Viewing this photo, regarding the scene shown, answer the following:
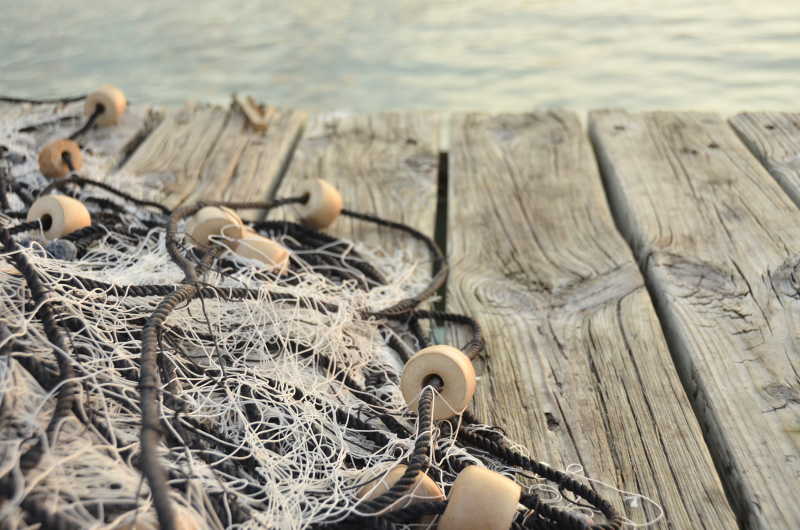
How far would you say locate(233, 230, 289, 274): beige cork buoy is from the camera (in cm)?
202

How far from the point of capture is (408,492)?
1.35m

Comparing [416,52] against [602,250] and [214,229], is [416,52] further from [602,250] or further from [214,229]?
[214,229]

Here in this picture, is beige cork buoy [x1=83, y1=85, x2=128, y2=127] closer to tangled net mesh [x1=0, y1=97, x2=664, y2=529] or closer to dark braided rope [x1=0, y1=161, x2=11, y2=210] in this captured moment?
dark braided rope [x1=0, y1=161, x2=11, y2=210]

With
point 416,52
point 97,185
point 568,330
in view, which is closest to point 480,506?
point 568,330

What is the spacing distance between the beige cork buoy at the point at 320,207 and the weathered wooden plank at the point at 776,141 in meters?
1.38

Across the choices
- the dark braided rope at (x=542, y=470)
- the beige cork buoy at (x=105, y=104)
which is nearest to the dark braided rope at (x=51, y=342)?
the dark braided rope at (x=542, y=470)

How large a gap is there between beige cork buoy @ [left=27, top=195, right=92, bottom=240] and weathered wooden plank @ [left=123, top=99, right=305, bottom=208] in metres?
0.65

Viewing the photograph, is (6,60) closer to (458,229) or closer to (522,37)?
(522,37)

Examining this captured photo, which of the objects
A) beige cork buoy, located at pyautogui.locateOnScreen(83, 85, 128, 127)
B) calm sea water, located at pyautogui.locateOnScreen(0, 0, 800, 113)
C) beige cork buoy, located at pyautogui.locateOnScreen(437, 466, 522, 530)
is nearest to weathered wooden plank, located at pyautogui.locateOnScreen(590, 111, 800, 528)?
beige cork buoy, located at pyautogui.locateOnScreen(437, 466, 522, 530)

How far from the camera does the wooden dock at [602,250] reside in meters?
1.69

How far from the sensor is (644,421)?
175 centimetres

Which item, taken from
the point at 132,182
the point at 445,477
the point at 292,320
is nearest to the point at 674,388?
the point at 445,477

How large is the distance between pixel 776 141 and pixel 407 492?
2.24 meters

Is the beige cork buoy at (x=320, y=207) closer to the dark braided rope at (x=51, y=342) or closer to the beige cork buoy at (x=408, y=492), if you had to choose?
the dark braided rope at (x=51, y=342)
